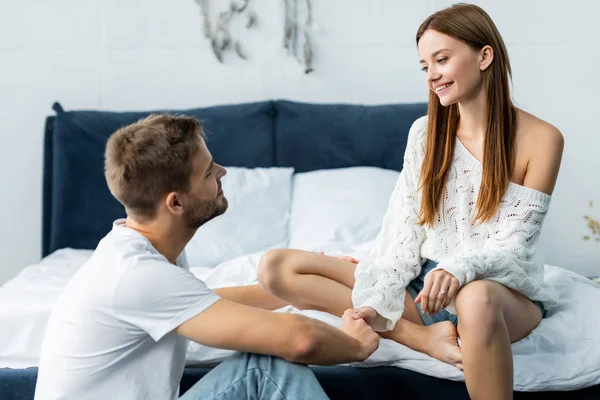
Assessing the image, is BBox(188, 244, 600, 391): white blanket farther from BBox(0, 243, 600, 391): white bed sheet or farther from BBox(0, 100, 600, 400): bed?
BBox(0, 100, 600, 400): bed

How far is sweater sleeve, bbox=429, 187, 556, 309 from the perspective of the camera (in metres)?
1.90

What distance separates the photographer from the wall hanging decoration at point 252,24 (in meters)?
3.66

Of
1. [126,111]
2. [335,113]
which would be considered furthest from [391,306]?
[126,111]

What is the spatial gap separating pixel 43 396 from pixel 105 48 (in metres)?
2.31

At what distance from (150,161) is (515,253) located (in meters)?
0.88

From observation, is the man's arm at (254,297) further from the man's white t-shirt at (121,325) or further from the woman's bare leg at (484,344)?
the woman's bare leg at (484,344)

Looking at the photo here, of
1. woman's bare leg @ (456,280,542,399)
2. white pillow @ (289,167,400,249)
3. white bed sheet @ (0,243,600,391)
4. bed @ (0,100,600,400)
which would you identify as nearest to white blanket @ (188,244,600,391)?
white bed sheet @ (0,243,600,391)

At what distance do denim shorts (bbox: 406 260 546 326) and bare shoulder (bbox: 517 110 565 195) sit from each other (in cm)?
30

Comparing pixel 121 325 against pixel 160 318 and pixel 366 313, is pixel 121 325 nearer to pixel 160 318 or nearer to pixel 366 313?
pixel 160 318

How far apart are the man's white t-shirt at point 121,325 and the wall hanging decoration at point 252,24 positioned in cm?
209

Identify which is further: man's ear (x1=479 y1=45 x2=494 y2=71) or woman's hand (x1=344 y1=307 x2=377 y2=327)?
man's ear (x1=479 y1=45 x2=494 y2=71)

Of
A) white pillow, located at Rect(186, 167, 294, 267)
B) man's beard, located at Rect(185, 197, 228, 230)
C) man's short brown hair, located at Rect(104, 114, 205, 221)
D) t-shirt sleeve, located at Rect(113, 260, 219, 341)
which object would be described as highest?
man's short brown hair, located at Rect(104, 114, 205, 221)

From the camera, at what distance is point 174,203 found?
1.75 meters

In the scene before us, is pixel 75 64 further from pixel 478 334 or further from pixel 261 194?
pixel 478 334
